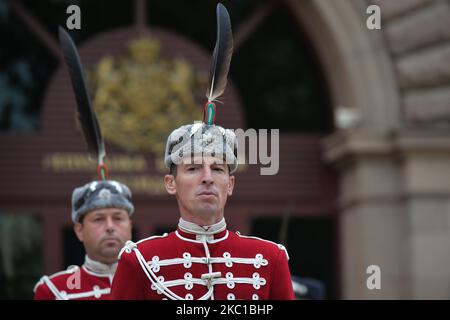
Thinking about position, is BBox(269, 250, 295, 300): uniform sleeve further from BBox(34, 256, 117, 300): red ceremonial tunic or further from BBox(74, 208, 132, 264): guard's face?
BBox(34, 256, 117, 300): red ceremonial tunic

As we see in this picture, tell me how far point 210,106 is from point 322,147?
6.55 meters

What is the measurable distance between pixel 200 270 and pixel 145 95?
264 inches

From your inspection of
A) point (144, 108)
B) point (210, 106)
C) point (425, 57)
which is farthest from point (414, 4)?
point (210, 106)

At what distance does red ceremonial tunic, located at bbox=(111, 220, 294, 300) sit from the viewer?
11.1 feet

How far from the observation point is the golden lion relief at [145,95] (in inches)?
388

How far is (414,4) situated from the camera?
31.2ft

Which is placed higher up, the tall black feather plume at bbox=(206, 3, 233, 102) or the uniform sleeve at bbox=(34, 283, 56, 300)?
the tall black feather plume at bbox=(206, 3, 233, 102)

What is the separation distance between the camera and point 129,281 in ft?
11.0

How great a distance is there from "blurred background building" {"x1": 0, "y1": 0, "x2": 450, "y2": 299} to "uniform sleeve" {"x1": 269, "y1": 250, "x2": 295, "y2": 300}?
229 inches

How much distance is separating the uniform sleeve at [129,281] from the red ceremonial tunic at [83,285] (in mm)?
1823

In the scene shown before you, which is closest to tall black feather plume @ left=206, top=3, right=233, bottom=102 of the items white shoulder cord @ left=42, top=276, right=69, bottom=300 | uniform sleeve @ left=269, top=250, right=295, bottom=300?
uniform sleeve @ left=269, top=250, right=295, bottom=300

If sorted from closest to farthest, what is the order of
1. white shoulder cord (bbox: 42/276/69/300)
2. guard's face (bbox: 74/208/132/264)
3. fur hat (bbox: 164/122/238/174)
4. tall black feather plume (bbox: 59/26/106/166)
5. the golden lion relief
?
1. fur hat (bbox: 164/122/238/174)
2. tall black feather plume (bbox: 59/26/106/166)
3. guard's face (bbox: 74/208/132/264)
4. white shoulder cord (bbox: 42/276/69/300)
5. the golden lion relief

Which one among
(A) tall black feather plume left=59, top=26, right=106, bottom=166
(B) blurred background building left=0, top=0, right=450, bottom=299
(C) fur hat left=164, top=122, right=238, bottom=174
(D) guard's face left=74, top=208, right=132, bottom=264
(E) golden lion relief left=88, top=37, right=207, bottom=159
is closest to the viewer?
(C) fur hat left=164, top=122, right=238, bottom=174
